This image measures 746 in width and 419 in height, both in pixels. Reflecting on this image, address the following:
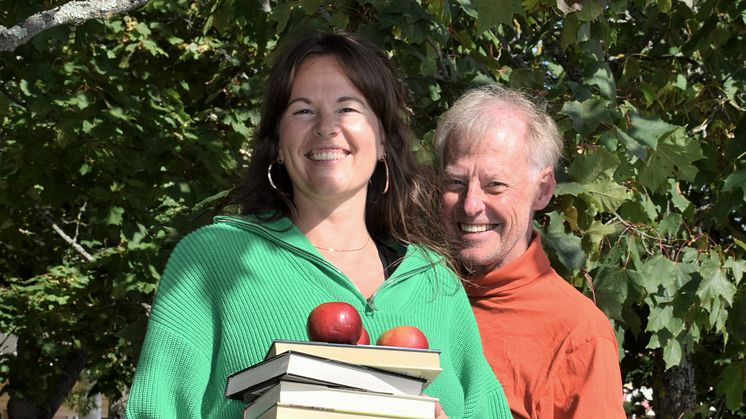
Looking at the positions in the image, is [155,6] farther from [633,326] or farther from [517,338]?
[517,338]

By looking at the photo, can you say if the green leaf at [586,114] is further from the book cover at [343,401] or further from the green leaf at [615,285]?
the book cover at [343,401]

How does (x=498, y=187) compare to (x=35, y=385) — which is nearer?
(x=498, y=187)

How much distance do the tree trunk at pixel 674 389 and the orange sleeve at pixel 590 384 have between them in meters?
6.02

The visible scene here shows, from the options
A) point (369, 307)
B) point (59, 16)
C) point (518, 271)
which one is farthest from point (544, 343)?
point (59, 16)

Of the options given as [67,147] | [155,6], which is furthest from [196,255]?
[155,6]

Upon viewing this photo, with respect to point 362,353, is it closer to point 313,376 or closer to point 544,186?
point 313,376

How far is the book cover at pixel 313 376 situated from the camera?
2047 millimetres

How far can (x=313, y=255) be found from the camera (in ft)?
8.60

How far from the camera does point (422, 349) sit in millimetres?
2186

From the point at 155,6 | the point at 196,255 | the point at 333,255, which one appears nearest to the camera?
the point at 196,255

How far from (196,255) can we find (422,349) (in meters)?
0.58

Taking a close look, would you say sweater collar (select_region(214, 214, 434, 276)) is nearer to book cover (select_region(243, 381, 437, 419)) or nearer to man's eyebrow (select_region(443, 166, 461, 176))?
book cover (select_region(243, 381, 437, 419))

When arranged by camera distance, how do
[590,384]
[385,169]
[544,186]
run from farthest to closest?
[544,186] → [590,384] → [385,169]

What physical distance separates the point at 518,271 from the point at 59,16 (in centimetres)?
197
